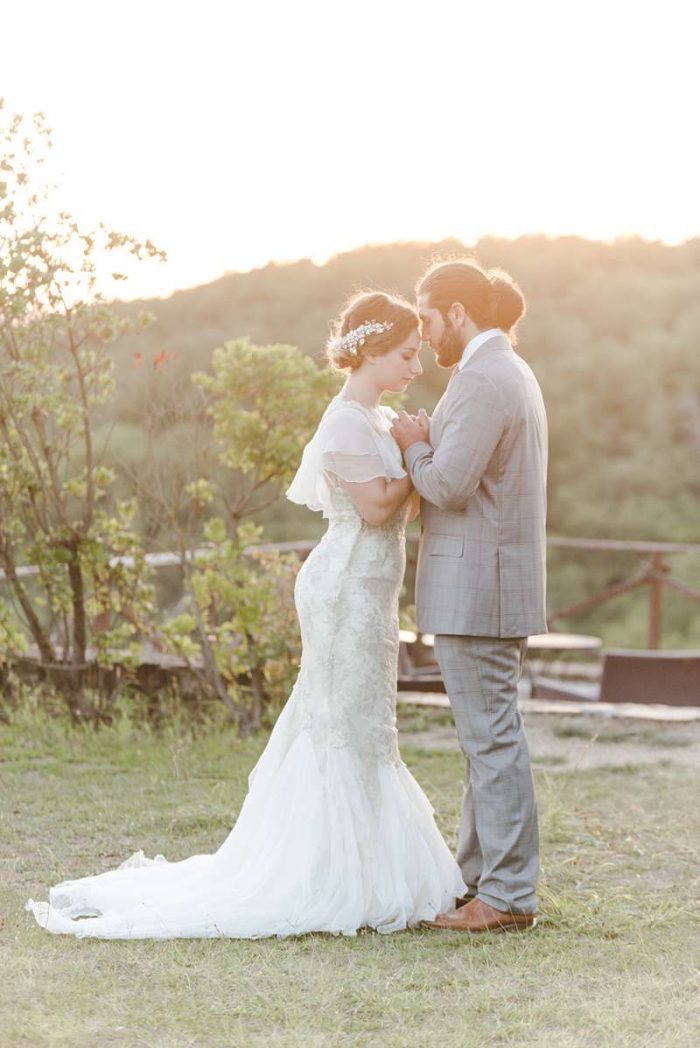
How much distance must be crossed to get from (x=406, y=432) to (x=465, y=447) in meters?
0.27

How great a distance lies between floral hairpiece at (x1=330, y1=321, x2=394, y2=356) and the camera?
3.72 meters

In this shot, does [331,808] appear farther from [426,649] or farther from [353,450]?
[426,649]

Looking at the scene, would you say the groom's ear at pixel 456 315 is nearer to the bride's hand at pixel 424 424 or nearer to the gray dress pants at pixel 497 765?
the bride's hand at pixel 424 424

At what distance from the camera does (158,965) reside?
327 centimetres

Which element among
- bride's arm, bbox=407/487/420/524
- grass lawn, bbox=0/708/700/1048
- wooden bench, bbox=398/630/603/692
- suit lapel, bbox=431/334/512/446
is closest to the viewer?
grass lawn, bbox=0/708/700/1048

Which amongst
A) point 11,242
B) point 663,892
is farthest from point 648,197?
point 663,892

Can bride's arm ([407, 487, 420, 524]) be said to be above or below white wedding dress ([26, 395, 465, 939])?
above

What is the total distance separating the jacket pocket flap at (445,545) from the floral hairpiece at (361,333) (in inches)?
23.1

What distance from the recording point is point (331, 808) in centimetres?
366

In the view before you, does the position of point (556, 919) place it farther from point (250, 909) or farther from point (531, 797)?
point (250, 909)

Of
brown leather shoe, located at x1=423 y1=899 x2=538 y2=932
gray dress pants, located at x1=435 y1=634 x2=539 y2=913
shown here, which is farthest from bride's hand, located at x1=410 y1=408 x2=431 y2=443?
brown leather shoe, located at x1=423 y1=899 x2=538 y2=932

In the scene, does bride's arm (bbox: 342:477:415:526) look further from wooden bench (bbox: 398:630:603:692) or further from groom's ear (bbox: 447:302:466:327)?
wooden bench (bbox: 398:630:603:692)

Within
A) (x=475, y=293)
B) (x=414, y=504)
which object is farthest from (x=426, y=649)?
(x=475, y=293)

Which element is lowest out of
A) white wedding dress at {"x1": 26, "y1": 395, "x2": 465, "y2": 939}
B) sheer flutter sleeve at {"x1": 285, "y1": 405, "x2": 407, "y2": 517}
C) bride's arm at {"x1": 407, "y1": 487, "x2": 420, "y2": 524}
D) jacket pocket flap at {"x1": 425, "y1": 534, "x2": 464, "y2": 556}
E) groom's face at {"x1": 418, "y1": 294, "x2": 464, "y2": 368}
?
white wedding dress at {"x1": 26, "y1": 395, "x2": 465, "y2": 939}
